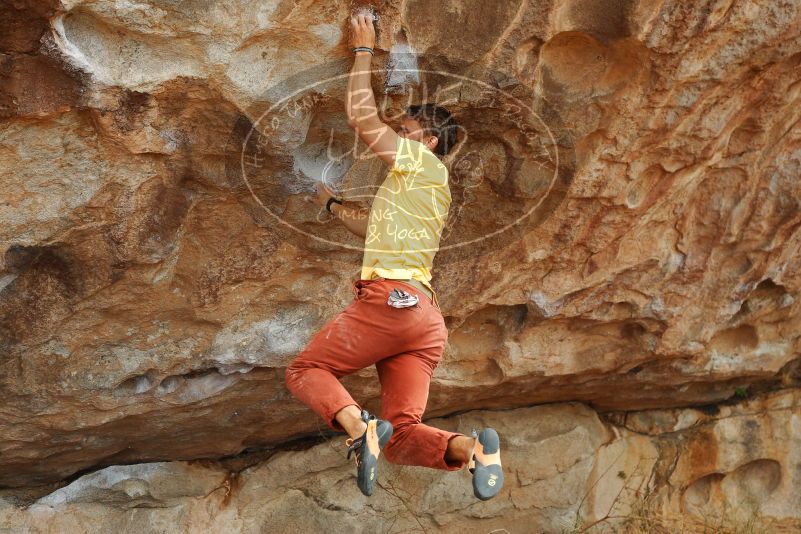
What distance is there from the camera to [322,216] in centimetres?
404

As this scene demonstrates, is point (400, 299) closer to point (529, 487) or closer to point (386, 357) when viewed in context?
point (386, 357)

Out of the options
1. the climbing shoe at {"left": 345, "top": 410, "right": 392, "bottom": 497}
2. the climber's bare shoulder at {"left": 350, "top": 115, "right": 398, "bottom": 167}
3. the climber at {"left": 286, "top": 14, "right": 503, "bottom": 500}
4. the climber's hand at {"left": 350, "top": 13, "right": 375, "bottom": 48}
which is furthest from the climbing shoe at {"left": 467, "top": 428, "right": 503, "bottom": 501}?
the climber's hand at {"left": 350, "top": 13, "right": 375, "bottom": 48}

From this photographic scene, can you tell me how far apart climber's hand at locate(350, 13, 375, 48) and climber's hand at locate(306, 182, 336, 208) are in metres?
0.65

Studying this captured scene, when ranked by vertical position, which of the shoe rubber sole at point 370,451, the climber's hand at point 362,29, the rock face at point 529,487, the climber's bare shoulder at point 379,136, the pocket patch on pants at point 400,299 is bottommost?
the rock face at point 529,487

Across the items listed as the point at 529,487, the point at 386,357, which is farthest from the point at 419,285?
the point at 529,487

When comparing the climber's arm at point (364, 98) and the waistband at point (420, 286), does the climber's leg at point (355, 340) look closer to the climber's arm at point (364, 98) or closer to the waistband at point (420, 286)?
the waistband at point (420, 286)

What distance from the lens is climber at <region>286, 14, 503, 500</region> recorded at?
3334mm

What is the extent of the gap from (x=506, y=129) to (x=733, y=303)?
161 centimetres

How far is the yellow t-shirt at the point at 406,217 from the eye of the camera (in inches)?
140

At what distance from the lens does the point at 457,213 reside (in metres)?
A: 4.26

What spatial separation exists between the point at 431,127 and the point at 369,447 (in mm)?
1355

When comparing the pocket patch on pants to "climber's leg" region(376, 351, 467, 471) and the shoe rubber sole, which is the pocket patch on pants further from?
the shoe rubber sole

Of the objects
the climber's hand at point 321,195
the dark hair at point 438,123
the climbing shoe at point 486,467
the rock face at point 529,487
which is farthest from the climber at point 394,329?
the rock face at point 529,487

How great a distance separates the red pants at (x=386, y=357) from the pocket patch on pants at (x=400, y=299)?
0.02m
